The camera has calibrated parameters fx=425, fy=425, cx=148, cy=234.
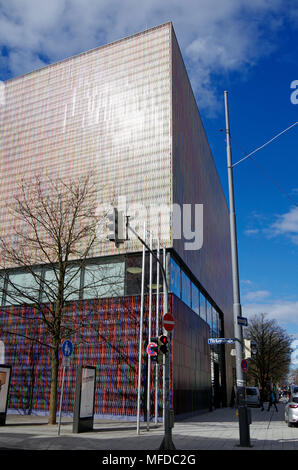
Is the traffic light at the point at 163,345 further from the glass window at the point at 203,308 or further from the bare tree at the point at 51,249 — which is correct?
the glass window at the point at 203,308

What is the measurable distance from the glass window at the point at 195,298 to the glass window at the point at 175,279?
469 centimetres

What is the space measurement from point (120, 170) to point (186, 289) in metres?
8.84

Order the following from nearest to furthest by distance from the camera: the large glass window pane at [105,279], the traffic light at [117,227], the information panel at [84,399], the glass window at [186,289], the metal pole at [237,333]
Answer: the traffic light at [117,227], the metal pole at [237,333], the information panel at [84,399], the large glass window pane at [105,279], the glass window at [186,289]

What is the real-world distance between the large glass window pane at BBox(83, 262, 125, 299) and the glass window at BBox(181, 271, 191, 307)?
4.36 metres

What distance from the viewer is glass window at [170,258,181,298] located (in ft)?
78.6

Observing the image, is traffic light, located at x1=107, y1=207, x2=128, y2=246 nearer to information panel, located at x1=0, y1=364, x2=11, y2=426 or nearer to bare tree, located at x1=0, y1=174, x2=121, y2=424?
information panel, located at x1=0, y1=364, x2=11, y2=426

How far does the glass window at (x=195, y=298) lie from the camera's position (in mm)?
30166

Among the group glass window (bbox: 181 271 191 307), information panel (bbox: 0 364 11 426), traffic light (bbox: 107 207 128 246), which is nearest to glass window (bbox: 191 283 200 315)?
glass window (bbox: 181 271 191 307)

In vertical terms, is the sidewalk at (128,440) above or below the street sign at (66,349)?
below

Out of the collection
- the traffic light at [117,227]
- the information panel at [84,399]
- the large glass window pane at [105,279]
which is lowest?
the information panel at [84,399]

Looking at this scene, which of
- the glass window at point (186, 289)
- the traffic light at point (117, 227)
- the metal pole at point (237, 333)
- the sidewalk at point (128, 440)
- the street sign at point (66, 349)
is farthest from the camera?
the glass window at point (186, 289)

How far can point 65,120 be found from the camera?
96.9ft

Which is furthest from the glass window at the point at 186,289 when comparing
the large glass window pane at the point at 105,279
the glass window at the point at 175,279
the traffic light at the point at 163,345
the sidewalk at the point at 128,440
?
the traffic light at the point at 163,345

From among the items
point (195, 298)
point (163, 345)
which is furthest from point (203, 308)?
point (163, 345)
